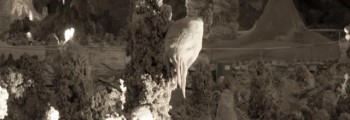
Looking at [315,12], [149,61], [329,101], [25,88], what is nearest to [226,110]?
[149,61]

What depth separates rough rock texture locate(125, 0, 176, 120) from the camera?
5031mm

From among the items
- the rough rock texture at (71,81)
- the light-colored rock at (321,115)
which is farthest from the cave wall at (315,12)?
the rough rock texture at (71,81)

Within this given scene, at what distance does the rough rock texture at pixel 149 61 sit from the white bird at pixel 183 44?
305 mm

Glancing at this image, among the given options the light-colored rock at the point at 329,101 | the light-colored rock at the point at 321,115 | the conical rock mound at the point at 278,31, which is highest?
the conical rock mound at the point at 278,31

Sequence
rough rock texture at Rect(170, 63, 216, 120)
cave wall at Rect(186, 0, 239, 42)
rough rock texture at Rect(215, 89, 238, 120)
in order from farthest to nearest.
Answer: cave wall at Rect(186, 0, 239, 42) → rough rock texture at Rect(170, 63, 216, 120) → rough rock texture at Rect(215, 89, 238, 120)

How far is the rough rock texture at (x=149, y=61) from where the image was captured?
16.5 ft

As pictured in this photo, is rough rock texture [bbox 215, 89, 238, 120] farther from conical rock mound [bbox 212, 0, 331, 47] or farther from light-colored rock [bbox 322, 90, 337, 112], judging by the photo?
conical rock mound [bbox 212, 0, 331, 47]

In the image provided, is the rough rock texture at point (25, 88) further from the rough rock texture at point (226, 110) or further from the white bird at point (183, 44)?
the white bird at point (183, 44)

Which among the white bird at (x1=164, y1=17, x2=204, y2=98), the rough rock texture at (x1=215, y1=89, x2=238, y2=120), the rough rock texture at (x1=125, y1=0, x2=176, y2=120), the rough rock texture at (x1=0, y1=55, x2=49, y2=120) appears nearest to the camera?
the white bird at (x1=164, y1=17, x2=204, y2=98)

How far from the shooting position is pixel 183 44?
463 centimetres

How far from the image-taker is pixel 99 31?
1844 centimetres

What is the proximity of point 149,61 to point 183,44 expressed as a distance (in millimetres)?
591

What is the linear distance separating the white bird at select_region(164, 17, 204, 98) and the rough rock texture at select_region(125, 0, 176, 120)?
30 centimetres

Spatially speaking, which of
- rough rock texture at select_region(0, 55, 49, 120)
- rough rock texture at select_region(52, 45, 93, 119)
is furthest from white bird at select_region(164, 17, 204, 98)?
rough rock texture at select_region(0, 55, 49, 120)
